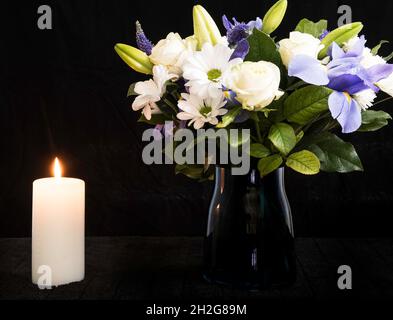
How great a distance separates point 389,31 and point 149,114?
74 centimetres

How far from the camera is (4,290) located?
3.08 ft

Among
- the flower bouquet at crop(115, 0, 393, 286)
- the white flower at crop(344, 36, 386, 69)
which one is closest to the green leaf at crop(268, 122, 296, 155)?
the flower bouquet at crop(115, 0, 393, 286)

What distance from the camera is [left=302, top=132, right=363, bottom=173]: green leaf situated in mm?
923

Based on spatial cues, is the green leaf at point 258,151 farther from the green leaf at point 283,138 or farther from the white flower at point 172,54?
the white flower at point 172,54

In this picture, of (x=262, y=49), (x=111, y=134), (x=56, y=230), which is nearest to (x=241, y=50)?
(x=262, y=49)

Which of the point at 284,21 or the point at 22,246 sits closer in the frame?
the point at 22,246

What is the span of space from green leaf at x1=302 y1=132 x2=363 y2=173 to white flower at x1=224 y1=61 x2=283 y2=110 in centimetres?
13

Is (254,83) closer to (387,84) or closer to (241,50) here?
(241,50)

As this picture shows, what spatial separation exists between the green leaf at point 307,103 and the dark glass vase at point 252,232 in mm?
109

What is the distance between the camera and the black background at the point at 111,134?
1.44 meters

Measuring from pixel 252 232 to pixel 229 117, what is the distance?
0.18 metres

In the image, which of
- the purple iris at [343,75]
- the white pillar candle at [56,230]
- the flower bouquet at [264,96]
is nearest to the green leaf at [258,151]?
the flower bouquet at [264,96]
